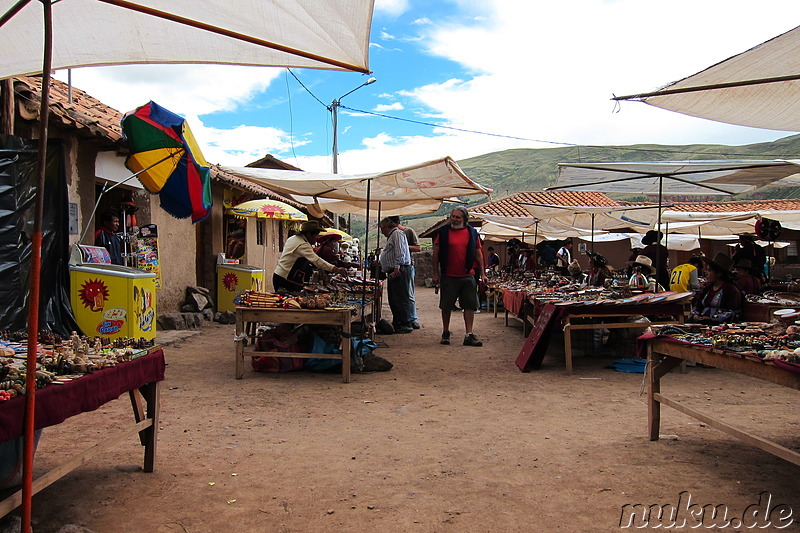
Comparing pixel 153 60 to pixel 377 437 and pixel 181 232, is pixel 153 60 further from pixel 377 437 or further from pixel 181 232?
pixel 181 232

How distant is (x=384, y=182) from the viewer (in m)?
7.69

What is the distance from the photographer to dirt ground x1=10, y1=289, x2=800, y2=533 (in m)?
3.04

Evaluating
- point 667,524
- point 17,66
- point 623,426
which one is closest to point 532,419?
point 623,426

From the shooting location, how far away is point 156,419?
11.9 ft

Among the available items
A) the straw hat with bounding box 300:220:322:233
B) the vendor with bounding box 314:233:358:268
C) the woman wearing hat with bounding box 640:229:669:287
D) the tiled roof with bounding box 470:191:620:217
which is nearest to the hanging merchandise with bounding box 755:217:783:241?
the woman wearing hat with bounding box 640:229:669:287

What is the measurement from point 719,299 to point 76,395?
232 inches

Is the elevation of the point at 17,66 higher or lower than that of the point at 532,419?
higher

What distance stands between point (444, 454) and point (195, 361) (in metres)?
4.68

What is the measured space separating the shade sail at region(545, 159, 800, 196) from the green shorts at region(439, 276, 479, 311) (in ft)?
6.14

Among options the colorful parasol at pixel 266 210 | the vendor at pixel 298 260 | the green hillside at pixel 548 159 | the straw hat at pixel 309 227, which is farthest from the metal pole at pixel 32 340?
the green hillside at pixel 548 159

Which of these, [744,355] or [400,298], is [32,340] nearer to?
[744,355]

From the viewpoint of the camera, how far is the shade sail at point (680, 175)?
7.00 m

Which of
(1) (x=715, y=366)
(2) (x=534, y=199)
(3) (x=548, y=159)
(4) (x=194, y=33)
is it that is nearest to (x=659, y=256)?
(1) (x=715, y=366)

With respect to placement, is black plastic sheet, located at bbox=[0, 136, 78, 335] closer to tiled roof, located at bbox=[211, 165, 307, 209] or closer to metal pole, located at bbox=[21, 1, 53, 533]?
tiled roof, located at bbox=[211, 165, 307, 209]
